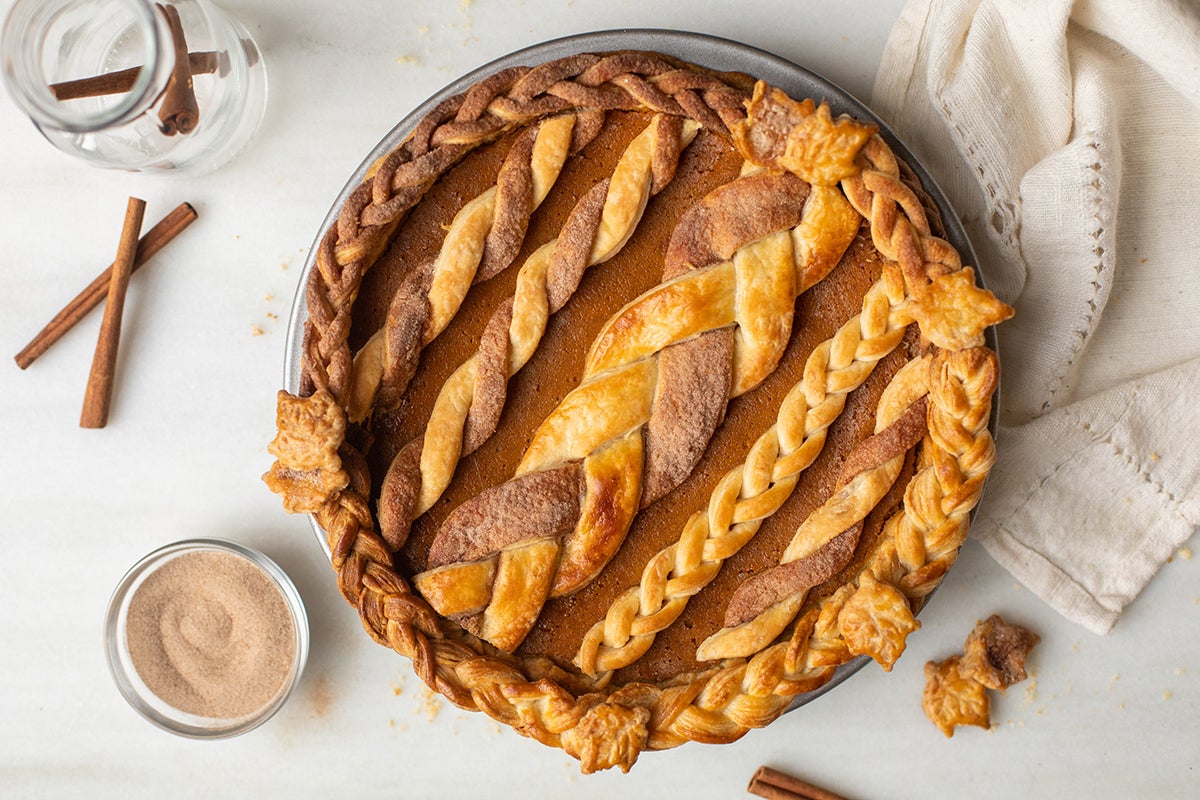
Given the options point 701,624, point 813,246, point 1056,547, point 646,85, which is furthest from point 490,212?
point 1056,547

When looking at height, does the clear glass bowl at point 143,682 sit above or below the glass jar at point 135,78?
below

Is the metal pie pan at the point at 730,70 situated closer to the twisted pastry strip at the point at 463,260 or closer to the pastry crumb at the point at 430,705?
the twisted pastry strip at the point at 463,260

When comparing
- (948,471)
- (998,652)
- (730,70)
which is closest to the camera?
(948,471)

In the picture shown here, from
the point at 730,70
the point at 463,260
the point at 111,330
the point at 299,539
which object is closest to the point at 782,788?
the point at 299,539

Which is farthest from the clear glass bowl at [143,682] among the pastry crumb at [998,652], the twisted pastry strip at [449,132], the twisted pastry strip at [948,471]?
the pastry crumb at [998,652]

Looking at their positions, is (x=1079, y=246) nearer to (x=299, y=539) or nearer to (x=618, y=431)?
(x=618, y=431)

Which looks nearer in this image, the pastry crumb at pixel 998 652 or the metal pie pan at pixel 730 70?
the metal pie pan at pixel 730 70

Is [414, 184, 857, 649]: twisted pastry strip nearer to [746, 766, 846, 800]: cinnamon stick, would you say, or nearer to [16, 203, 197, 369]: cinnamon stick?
[746, 766, 846, 800]: cinnamon stick
